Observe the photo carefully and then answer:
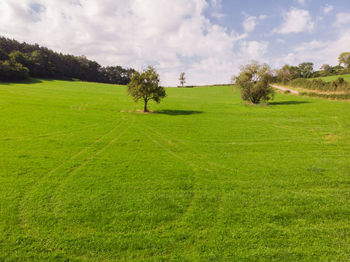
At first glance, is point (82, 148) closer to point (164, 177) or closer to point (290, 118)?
point (164, 177)

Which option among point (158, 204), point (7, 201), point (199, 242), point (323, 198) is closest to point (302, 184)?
point (323, 198)

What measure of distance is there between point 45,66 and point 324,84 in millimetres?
138254

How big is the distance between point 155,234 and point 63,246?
3.75 m

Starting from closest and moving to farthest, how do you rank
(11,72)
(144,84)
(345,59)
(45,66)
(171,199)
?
1. (171,199)
2. (144,84)
3. (11,72)
4. (45,66)
5. (345,59)

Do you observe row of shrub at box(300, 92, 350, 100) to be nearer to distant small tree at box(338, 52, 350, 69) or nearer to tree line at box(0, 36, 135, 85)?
tree line at box(0, 36, 135, 85)

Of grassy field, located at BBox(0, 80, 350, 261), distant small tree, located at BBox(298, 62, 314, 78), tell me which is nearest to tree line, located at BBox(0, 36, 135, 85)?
grassy field, located at BBox(0, 80, 350, 261)

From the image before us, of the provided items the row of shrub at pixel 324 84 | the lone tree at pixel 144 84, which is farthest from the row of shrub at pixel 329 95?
the lone tree at pixel 144 84

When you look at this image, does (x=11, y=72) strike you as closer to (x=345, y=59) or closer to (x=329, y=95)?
(x=329, y=95)

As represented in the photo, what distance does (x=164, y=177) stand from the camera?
1236 cm

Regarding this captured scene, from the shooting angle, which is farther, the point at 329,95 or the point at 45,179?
the point at 329,95

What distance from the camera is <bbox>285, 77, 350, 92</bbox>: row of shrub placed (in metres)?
51.4

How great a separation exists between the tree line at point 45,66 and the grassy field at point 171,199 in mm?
79405

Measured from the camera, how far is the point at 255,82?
4972 cm

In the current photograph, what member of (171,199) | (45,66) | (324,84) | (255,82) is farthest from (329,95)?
(45,66)
